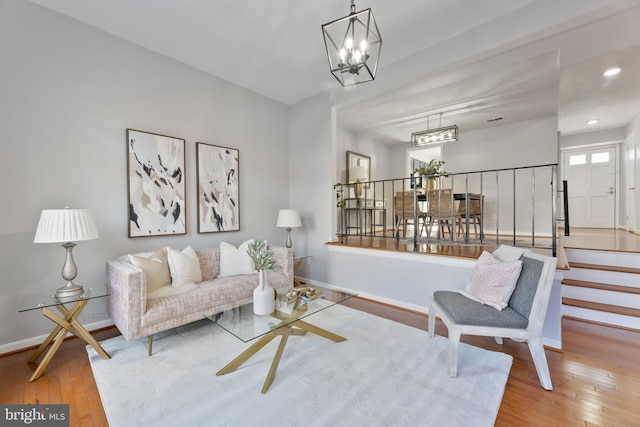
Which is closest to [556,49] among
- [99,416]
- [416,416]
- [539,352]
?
[539,352]

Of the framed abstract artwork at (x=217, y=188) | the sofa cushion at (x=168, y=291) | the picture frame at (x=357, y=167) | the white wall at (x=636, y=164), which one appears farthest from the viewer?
the picture frame at (x=357, y=167)

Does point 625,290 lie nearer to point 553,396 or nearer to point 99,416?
point 553,396

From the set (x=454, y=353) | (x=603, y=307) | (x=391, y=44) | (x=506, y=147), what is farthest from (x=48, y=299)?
→ (x=506, y=147)

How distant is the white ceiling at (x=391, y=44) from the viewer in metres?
2.39

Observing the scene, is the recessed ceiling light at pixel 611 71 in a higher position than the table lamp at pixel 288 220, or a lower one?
higher

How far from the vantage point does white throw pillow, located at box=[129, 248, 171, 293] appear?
2.44m

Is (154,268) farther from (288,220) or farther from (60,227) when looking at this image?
(288,220)

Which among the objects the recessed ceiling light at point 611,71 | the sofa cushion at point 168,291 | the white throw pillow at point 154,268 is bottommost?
the sofa cushion at point 168,291

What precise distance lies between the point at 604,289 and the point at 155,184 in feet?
16.4

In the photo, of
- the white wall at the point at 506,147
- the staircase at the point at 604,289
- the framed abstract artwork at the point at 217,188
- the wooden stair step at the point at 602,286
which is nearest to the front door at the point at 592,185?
the white wall at the point at 506,147

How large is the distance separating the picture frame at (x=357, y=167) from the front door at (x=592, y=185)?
→ 5015 mm

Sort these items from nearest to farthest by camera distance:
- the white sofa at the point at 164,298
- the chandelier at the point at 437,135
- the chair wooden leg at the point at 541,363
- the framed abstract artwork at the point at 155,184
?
1. the chair wooden leg at the point at 541,363
2. the white sofa at the point at 164,298
3. the framed abstract artwork at the point at 155,184
4. the chandelier at the point at 437,135

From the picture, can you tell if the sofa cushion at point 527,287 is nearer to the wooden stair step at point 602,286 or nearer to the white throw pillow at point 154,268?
the wooden stair step at point 602,286

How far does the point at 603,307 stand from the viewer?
8.87 ft
